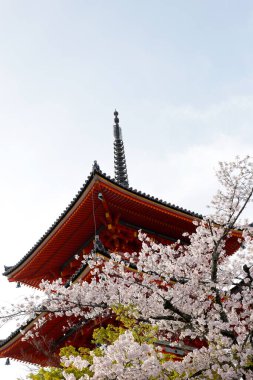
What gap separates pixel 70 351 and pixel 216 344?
2906 mm

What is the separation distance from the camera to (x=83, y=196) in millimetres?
12117

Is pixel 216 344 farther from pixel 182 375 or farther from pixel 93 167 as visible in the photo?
pixel 93 167

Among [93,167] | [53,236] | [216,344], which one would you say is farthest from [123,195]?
[216,344]

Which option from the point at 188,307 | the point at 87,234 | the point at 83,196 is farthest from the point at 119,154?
the point at 188,307

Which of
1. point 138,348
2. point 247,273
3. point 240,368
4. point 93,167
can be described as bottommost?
point 138,348

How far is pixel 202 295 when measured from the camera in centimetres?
780

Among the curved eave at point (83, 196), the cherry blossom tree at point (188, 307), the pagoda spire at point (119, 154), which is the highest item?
the pagoda spire at point (119, 154)

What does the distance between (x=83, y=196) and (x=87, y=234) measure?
2.29 metres

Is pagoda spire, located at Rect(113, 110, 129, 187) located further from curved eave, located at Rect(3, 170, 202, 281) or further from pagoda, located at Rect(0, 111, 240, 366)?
curved eave, located at Rect(3, 170, 202, 281)

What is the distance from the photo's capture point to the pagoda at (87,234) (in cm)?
1199

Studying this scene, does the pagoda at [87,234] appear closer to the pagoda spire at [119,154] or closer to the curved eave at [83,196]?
the curved eave at [83,196]

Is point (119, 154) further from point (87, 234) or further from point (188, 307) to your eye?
point (188, 307)

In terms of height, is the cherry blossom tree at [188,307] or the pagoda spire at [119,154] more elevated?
the pagoda spire at [119,154]

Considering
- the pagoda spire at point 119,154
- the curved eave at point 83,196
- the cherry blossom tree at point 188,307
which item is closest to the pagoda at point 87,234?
the curved eave at point 83,196
